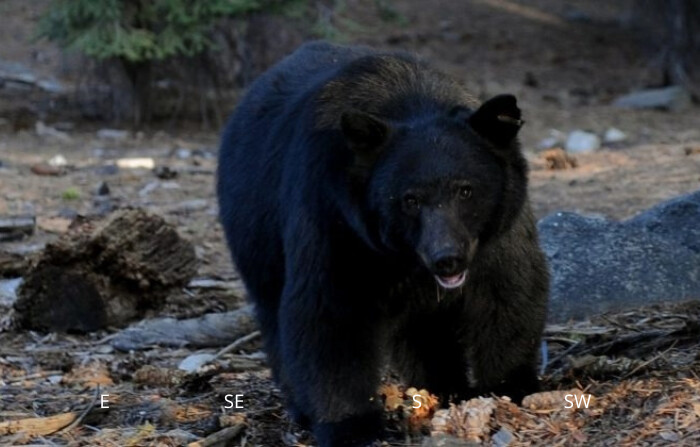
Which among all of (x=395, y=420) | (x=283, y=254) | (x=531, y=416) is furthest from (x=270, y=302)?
(x=531, y=416)

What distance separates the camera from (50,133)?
14336mm

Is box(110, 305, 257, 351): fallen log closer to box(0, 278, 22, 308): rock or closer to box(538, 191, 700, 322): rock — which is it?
box(0, 278, 22, 308): rock

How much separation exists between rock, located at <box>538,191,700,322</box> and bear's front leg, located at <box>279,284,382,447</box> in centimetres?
216

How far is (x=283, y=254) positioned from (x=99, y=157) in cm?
769

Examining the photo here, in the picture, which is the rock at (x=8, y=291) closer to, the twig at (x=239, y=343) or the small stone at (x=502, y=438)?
the twig at (x=239, y=343)

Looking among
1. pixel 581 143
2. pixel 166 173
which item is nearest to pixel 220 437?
pixel 166 173

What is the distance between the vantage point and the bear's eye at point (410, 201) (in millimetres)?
4848

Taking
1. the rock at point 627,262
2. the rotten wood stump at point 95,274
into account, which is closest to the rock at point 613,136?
the rock at point 627,262

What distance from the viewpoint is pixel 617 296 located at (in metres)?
7.12

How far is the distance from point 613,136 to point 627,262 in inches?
277

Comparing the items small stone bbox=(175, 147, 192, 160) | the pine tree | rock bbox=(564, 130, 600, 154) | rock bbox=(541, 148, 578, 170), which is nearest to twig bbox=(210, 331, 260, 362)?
rock bbox=(541, 148, 578, 170)

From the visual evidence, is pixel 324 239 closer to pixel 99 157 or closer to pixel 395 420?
pixel 395 420

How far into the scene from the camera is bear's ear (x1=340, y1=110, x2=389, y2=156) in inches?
191

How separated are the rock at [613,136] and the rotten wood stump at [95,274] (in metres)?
7.15
